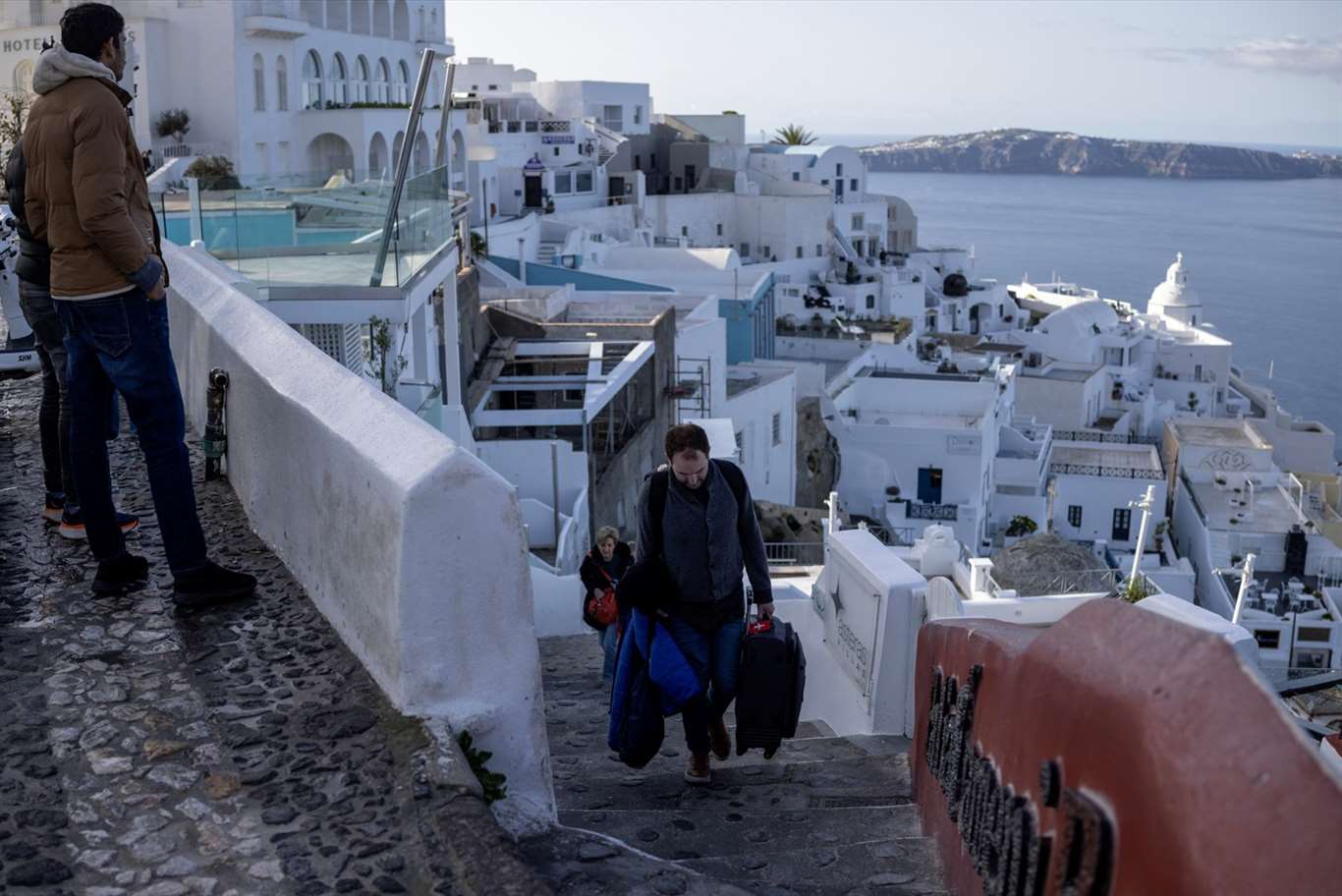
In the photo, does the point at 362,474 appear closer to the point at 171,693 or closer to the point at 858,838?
the point at 171,693

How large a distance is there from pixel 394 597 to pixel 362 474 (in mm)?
422

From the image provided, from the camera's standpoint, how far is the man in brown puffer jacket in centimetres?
429

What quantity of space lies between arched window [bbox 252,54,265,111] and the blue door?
17.0 metres

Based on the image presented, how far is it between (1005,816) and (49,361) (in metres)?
4.06

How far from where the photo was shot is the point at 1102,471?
39156 mm

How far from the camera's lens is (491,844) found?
10.5 feet

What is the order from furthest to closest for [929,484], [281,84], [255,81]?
1. [929,484]
2. [281,84]
3. [255,81]

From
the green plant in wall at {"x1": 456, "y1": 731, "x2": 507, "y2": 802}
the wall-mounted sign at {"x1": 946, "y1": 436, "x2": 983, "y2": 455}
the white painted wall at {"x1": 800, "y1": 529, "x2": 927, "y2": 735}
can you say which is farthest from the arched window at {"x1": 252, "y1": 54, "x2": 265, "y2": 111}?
the green plant in wall at {"x1": 456, "y1": 731, "x2": 507, "y2": 802}

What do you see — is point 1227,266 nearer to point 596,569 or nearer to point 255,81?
point 255,81

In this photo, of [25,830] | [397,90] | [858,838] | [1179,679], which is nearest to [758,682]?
[858,838]

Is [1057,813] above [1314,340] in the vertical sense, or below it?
above

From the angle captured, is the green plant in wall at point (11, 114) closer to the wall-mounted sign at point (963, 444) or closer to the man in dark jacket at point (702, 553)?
the man in dark jacket at point (702, 553)

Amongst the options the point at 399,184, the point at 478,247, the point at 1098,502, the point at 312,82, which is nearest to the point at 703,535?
the point at 399,184

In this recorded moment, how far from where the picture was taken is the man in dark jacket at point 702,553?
4969 mm
